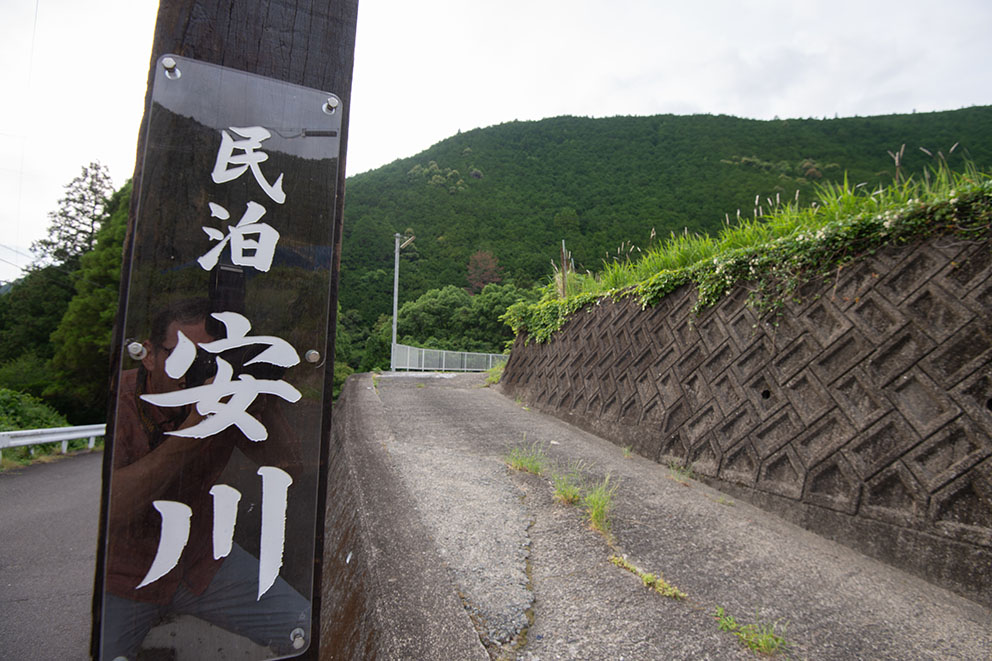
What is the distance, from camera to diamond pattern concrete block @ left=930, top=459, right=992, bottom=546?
2.27 metres

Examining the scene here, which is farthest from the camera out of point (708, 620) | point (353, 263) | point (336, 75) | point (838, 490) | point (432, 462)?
point (353, 263)

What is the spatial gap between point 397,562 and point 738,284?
3619 millimetres

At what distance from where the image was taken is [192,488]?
1172 millimetres

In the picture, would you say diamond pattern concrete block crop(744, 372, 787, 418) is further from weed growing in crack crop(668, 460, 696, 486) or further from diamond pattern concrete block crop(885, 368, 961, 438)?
weed growing in crack crop(668, 460, 696, 486)

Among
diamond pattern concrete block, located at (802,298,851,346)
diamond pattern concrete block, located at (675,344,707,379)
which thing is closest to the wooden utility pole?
diamond pattern concrete block, located at (802,298,851,346)

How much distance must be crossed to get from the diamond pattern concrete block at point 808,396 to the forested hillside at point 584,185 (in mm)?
24934

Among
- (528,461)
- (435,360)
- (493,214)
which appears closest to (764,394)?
(528,461)

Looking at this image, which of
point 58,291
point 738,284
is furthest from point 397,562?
point 58,291

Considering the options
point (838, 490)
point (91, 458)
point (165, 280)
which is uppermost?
point (165, 280)

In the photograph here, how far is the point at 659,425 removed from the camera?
463 cm

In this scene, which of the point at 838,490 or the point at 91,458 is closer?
the point at 838,490

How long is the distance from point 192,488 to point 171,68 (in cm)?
110

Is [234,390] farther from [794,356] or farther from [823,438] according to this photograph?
[794,356]

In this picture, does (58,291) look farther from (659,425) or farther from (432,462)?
(659,425)
